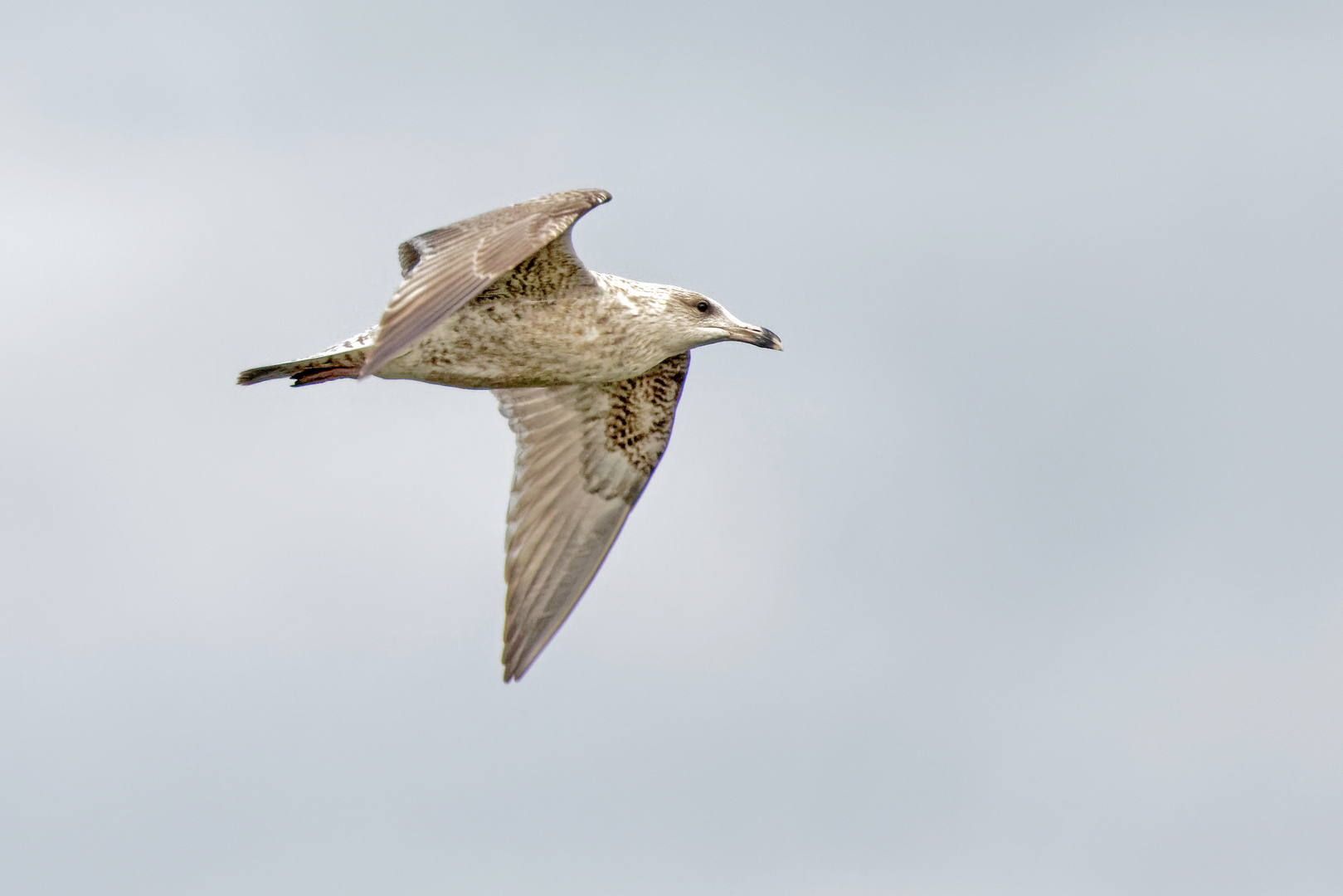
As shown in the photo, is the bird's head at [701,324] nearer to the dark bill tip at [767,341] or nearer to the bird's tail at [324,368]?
the dark bill tip at [767,341]

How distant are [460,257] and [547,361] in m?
1.86

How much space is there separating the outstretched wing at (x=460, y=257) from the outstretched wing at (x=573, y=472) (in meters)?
2.80

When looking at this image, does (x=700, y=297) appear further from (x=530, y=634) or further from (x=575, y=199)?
(x=530, y=634)

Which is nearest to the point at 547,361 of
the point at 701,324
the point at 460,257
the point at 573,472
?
the point at 701,324

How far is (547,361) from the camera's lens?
→ 16.7 m

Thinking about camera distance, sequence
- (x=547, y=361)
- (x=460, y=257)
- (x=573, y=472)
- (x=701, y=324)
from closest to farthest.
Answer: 1. (x=460, y=257)
2. (x=547, y=361)
3. (x=701, y=324)
4. (x=573, y=472)

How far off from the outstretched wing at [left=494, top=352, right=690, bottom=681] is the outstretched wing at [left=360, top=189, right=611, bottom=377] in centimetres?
280

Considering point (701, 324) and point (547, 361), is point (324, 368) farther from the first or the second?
point (701, 324)

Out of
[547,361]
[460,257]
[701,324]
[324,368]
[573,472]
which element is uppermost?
[701,324]

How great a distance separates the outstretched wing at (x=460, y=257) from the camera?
1428cm

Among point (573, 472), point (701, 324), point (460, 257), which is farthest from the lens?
point (573, 472)

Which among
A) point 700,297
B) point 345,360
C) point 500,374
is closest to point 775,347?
point 700,297

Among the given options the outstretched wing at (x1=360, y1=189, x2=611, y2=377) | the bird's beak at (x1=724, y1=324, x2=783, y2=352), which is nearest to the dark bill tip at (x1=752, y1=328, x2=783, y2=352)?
the bird's beak at (x1=724, y1=324, x2=783, y2=352)

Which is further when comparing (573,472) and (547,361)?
(573,472)
